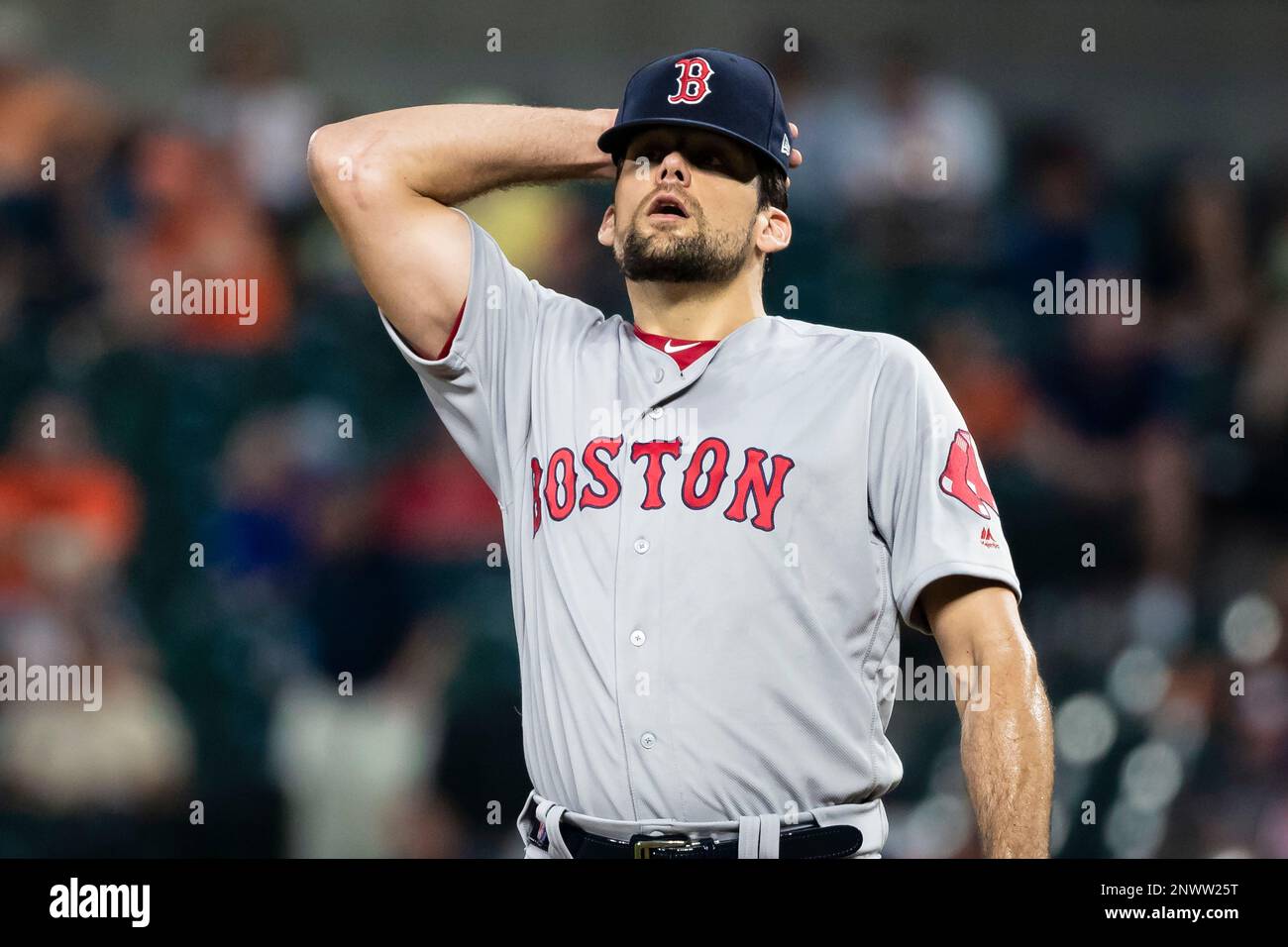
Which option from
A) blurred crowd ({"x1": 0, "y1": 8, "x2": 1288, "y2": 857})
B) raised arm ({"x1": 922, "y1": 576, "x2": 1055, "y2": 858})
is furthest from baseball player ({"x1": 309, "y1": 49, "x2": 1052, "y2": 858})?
blurred crowd ({"x1": 0, "y1": 8, "x2": 1288, "y2": 857})

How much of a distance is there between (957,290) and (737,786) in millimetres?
2637

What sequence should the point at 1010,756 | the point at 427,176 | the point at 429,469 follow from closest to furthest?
the point at 1010,756, the point at 427,176, the point at 429,469

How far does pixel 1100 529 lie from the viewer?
163 inches

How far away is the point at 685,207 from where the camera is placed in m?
2.24

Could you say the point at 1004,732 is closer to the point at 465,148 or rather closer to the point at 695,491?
the point at 695,491

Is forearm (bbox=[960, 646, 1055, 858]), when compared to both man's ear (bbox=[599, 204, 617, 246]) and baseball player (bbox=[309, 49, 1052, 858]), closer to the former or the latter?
baseball player (bbox=[309, 49, 1052, 858])

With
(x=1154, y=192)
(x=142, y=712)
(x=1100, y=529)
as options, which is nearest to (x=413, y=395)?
(x=142, y=712)

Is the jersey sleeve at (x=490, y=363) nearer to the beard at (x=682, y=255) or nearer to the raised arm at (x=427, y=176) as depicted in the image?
the raised arm at (x=427, y=176)

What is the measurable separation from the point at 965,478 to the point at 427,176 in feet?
3.09

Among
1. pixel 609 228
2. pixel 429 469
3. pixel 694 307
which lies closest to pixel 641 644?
pixel 694 307

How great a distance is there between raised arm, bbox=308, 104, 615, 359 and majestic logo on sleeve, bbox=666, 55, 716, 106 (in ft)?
0.61

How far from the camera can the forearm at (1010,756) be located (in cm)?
196

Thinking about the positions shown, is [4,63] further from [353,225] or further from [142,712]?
[353,225]

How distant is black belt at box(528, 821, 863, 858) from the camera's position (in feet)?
6.55
